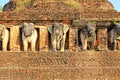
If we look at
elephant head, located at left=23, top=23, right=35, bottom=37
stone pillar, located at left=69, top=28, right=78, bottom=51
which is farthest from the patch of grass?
elephant head, located at left=23, top=23, right=35, bottom=37

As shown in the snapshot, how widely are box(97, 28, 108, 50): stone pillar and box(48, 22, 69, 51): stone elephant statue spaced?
1.26m

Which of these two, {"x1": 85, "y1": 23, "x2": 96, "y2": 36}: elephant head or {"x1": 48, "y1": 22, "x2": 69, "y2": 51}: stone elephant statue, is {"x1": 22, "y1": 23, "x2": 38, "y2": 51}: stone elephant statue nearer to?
{"x1": 48, "y1": 22, "x2": 69, "y2": 51}: stone elephant statue

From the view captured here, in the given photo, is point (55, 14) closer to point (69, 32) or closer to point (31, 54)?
point (69, 32)

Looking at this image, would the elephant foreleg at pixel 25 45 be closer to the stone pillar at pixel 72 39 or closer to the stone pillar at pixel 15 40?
the stone pillar at pixel 15 40

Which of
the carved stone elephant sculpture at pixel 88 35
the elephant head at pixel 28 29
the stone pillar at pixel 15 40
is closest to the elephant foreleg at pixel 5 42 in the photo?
the stone pillar at pixel 15 40

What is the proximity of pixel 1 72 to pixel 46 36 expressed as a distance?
123 inches

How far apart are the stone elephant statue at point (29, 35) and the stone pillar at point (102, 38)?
7.46 feet

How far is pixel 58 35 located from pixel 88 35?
106cm

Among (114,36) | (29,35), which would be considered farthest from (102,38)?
(29,35)

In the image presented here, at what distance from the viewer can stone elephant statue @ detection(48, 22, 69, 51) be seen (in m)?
16.8

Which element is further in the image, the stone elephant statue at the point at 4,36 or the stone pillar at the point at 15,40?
the stone pillar at the point at 15,40

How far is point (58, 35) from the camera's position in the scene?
16750 mm

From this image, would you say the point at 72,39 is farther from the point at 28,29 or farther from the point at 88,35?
the point at 28,29

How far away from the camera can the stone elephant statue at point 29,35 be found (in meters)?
16.6
